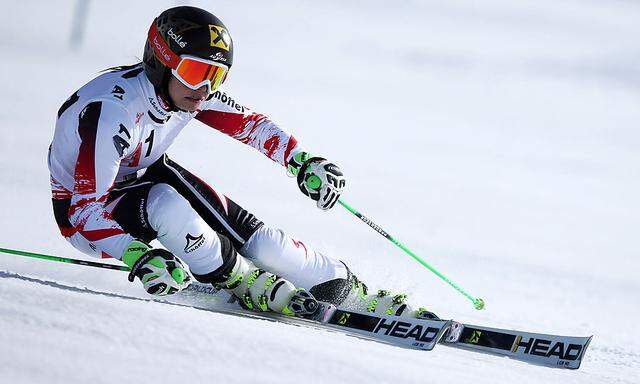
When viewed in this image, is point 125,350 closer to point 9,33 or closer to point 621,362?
point 621,362

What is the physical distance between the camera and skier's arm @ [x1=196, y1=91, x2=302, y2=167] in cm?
481

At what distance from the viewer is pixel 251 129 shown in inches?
195

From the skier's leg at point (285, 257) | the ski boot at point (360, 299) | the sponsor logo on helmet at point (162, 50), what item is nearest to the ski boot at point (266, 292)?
the skier's leg at point (285, 257)

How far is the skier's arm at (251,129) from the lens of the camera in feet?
15.8

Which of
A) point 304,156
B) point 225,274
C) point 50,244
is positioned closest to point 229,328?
point 225,274

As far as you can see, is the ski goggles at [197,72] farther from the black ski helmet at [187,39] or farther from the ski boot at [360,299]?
the ski boot at [360,299]

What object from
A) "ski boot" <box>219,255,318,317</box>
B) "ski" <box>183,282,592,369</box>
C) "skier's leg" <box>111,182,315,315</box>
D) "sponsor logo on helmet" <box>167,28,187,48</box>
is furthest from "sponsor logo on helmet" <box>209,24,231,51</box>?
"ski" <box>183,282,592,369</box>

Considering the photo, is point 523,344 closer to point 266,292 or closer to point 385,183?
point 266,292

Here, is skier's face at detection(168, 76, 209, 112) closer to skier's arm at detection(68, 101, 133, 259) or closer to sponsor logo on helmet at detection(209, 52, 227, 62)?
sponsor logo on helmet at detection(209, 52, 227, 62)

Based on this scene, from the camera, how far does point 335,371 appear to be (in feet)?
9.20

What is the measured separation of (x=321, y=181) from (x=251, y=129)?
61cm

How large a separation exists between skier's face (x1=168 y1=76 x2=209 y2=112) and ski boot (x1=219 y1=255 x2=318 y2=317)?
805 millimetres

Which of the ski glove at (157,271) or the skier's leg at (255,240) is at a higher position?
the skier's leg at (255,240)

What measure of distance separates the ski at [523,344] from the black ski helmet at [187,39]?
179 cm
